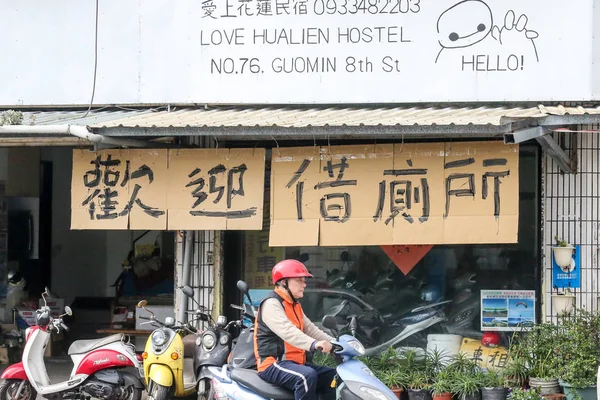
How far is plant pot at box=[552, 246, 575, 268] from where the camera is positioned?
9.73 metres

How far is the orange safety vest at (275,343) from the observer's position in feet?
24.1

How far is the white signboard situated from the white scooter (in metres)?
3.05

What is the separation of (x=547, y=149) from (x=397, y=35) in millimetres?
2177

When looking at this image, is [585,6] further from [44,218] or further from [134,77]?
[44,218]

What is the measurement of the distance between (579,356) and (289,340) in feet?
11.7

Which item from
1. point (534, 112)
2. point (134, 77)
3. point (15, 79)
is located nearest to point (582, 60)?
point (534, 112)

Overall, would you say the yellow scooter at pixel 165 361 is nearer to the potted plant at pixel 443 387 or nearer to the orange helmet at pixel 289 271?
the orange helmet at pixel 289 271

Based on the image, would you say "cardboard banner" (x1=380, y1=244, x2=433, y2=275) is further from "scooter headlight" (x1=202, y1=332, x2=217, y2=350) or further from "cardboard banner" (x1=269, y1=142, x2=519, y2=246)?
"scooter headlight" (x1=202, y1=332, x2=217, y2=350)

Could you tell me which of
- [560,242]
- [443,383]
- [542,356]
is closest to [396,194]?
[560,242]

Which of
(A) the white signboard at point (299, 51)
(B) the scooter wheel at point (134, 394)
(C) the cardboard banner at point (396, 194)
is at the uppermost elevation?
(A) the white signboard at point (299, 51)

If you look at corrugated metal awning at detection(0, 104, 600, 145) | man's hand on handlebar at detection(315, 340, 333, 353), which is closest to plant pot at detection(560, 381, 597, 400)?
corrugated metal awning at detection(0, 104, 600, 145)

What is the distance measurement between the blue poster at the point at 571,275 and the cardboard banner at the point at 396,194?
108 centimetres

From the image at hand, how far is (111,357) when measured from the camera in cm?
928

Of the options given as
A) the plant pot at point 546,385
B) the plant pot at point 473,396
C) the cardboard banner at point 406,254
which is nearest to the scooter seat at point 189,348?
the cardboard banner at point 406,254
